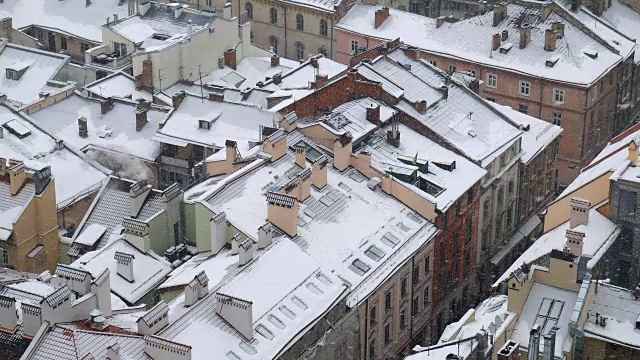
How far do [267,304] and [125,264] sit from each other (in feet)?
38.2

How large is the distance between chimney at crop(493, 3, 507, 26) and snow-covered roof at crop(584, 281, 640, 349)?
165 feet

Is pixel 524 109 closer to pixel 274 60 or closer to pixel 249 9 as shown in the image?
pixel 274 60

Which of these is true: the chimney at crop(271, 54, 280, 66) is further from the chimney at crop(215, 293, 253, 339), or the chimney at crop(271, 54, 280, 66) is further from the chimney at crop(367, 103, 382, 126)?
the chimney at crop(215, 293, 253, 339)

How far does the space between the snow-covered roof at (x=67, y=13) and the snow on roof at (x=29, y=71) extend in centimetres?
1245

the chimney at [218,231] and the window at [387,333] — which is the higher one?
the chimney at [218,231]

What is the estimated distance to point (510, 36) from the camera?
121 m

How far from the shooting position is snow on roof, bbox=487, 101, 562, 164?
103500 mm

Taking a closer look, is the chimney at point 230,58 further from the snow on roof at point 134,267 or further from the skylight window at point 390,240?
the skylight window at point 390,240

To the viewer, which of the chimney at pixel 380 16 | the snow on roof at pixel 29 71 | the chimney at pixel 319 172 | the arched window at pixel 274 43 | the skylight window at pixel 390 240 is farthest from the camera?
the arched window at pixel 274 43

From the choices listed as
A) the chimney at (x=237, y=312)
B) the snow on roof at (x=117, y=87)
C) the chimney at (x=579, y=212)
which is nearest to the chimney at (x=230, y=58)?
the snow on roof at (x=117, y=87)

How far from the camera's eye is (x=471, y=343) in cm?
7025

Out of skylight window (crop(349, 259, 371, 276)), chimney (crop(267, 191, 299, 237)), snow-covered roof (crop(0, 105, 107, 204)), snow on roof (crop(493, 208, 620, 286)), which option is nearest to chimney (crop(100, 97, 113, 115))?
snow-covered roof (crop(0, 105, 107, 204))

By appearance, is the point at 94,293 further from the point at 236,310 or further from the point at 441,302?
the point at 441,302

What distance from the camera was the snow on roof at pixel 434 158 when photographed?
3563 inches
